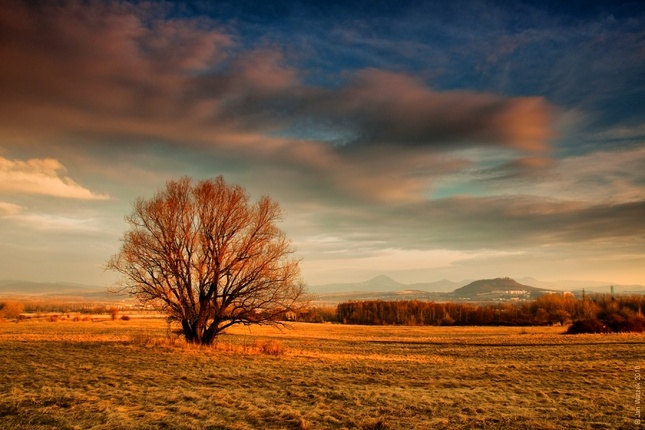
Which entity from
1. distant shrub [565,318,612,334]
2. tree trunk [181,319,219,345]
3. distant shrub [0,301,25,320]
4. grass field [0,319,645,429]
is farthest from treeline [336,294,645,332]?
tree trunk [181,319,219,345]

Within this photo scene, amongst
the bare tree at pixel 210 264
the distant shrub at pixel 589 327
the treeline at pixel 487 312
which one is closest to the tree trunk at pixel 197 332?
the bare tree at pixel 210 264

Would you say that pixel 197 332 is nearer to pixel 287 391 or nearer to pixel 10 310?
pixel 287 391

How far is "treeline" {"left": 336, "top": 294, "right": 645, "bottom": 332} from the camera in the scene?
338ft

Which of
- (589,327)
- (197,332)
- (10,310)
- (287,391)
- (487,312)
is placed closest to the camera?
(287,391)

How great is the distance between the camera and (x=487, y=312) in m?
112

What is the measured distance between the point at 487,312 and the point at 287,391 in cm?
10595

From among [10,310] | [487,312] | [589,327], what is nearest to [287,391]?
[589,327]

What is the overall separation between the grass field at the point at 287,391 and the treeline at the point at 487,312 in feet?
273

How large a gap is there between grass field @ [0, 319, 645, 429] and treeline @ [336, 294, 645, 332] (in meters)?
83.3

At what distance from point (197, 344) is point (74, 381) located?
1245cm

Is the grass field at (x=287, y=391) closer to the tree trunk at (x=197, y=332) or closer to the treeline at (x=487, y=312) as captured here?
the tree trunk at (x=197, y=332)

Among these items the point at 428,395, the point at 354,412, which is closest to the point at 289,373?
the point at 428,395

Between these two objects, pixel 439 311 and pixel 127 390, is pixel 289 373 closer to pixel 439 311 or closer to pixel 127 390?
pixel 127 390

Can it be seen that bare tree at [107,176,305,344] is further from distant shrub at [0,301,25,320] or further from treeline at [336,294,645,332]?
treeline at [336,294,645,332]
